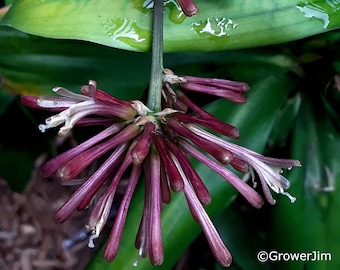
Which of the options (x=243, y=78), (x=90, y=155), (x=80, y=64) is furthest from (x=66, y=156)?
(x=243, y=78)

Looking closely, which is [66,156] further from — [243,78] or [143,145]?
[243,78]

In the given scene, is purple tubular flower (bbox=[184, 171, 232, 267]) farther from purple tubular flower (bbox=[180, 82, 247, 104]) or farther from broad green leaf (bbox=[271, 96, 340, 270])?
broad green leaf (bbox=[271, 96, 340, 270])

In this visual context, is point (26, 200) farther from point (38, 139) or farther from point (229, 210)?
point (229, 210)

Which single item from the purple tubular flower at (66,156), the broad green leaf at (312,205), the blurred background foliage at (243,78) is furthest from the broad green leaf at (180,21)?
the broad green leaf at (312,205)

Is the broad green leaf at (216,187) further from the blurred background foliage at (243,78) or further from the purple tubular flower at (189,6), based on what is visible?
the purple tubular flower at (189,6)

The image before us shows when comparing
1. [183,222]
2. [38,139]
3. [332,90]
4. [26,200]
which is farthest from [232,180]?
[26,200]

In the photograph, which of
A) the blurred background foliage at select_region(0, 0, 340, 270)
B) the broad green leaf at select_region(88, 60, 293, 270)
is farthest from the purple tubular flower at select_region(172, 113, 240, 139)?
the broad green leaf at select_region(88, 60, 293, 270)
